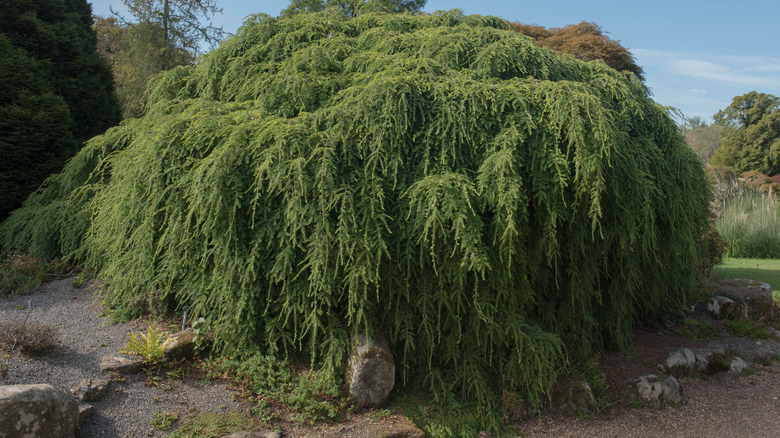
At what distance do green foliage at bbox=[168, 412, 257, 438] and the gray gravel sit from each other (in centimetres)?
8

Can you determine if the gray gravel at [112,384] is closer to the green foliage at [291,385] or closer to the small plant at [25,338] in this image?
the small plant at [25,338]

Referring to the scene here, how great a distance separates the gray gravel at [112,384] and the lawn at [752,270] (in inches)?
312

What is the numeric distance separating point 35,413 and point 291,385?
166 centimetres

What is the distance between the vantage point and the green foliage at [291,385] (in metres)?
3.79

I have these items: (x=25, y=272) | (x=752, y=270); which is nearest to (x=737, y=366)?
(x=752, y=270)

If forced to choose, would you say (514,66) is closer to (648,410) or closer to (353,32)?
(353,32)

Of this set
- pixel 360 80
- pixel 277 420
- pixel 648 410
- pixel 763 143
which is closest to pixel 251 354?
pixel 277 420

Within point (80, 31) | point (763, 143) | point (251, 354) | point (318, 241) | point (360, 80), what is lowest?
point (251, 354)

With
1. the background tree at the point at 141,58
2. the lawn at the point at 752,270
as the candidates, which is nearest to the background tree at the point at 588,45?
the lawn at the point at 752,270

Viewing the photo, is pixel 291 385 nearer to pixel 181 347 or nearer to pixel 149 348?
pixel 181 347

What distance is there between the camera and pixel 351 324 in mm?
4109

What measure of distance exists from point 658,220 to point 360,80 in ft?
10.5

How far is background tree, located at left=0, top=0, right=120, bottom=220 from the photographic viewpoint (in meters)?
7.13

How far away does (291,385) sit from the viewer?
3977 millimetres
